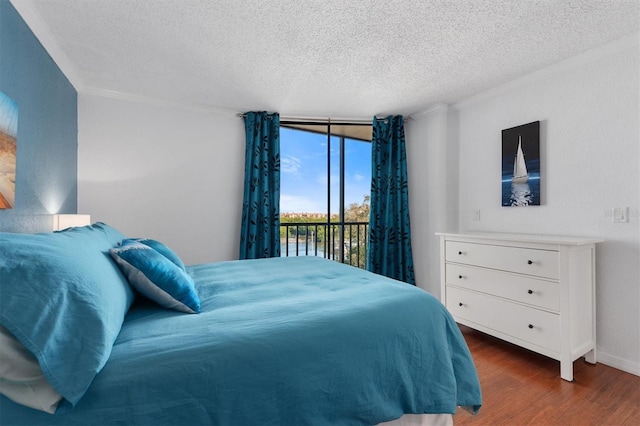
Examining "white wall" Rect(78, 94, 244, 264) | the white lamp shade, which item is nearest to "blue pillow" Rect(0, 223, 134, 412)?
the white lamp shade

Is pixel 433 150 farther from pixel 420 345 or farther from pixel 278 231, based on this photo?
pixel 420 345

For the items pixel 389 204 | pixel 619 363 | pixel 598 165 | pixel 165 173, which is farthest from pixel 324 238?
pixel 619 363

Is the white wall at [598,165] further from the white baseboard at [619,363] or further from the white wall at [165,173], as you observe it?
the white wall at [165,173]

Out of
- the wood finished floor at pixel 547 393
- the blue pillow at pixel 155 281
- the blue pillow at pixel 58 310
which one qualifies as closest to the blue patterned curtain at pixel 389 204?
the wood finished floor at pixel 547 393

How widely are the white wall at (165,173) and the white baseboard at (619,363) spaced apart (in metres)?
3.39

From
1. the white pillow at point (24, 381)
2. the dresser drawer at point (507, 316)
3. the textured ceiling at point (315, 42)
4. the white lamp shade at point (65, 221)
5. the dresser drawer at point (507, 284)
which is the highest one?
the textured ceiling at point (315, 42)

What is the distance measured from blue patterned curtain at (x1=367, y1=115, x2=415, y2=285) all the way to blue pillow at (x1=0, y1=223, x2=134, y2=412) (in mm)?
3039

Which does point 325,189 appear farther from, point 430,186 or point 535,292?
point 535,292

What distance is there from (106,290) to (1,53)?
1.62 metres

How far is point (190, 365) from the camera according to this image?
2.76 feet

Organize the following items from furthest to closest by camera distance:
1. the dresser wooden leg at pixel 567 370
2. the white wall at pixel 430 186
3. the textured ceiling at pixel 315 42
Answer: the white wall at pixel 430 186 → the dresser wooden leg at pixel 567 370 → the textured ceiling at pixel 315 42

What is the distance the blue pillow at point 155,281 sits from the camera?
3.91 ft

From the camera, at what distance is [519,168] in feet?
8.70

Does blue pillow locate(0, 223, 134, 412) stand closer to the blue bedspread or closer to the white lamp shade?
the blue bedspread
